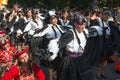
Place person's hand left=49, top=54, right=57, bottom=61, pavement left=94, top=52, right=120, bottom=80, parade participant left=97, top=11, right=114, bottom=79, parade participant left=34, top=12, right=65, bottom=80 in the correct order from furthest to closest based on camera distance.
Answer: pavement left=94, top=52, right=120, bottom=80 → parade participant left=97, top=11, right=114, bottom=79 → parade participant left=34, top=12, right=65, bottom=80 → person's hand left=49, top=54, right=57, bottom=61

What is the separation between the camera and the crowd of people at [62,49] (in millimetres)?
5273

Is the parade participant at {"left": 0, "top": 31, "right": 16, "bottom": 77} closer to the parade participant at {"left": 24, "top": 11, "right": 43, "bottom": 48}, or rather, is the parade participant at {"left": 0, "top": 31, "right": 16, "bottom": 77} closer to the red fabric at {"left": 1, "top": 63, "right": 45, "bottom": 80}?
the red fabric at {"left": 1, "top": 63, "right": 45, "bottom": 80}

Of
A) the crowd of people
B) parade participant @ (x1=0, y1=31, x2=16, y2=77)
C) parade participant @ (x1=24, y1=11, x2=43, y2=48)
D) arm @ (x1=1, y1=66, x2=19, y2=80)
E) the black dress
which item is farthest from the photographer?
parade participant @ (x1=24, y1=11, x2=43, y2=48)

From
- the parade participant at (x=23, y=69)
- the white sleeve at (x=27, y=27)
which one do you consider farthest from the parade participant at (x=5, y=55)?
the white sleeve at (x=27, y=27)

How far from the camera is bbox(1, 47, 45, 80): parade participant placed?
5.10 m

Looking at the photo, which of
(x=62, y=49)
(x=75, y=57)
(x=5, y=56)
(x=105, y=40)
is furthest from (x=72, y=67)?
(x=105, y=40)

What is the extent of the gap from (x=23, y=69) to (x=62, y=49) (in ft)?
6.81

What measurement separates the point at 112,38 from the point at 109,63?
2382mm

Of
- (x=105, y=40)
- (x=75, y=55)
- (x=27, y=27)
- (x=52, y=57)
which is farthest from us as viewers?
(x=27, y=27)

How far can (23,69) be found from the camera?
206 inches

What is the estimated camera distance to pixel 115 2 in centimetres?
2856

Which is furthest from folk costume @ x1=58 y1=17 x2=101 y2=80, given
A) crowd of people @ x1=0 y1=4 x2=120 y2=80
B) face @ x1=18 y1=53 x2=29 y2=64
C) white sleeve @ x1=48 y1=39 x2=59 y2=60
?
face @ x1=18 y1=53 x2=29 y2=64

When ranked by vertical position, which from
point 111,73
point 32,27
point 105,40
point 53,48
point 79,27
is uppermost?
point 79,27

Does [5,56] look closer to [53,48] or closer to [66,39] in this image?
[53,48]
